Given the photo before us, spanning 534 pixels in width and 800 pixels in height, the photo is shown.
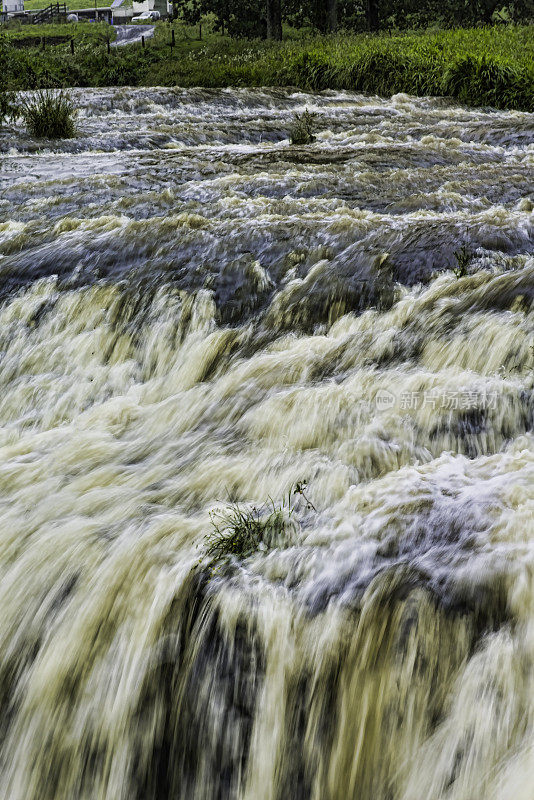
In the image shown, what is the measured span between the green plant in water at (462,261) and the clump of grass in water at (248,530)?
288 centimetres

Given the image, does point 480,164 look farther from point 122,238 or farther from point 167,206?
point 122,238

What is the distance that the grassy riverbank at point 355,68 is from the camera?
14500 mm

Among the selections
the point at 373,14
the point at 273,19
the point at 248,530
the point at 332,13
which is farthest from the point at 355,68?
the point at 248,530

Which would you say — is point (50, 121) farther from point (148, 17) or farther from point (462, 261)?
point (148, 17)

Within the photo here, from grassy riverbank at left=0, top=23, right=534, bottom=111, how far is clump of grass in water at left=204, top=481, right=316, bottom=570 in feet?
42.8

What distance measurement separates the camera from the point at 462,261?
549cm

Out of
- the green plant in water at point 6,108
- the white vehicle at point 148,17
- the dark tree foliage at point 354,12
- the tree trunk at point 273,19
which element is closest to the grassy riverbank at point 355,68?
the green plant in water at point 6,108

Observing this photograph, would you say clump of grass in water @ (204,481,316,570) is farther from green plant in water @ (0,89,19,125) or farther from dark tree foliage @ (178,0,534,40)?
dark tree foliage @ (178,0,534,40)

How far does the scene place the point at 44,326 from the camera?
575 centimetres

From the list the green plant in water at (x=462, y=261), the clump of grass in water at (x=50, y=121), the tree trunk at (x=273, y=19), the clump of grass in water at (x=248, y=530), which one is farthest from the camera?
the tree trunk at (x=273, y=19)

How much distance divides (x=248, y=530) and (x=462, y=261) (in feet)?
11.2

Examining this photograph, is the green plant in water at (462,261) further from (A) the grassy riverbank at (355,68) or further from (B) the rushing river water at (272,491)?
(A) the grassy riverbank at (355,68)

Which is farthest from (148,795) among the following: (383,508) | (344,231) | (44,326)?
(344,231)

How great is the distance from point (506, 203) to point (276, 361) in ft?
12.4
